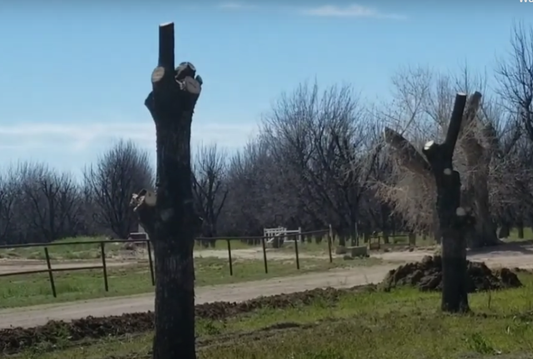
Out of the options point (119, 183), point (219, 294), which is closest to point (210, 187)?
point (119, 183)

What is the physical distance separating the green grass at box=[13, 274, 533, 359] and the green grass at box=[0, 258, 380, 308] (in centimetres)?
816

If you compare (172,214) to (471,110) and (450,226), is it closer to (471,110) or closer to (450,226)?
(450,226)

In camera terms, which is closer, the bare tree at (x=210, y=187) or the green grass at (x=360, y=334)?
the green grass at (x=360, y=334)

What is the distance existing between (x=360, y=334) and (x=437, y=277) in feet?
29.8

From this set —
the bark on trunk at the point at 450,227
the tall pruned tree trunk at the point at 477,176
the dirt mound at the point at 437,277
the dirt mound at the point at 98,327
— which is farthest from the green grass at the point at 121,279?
the bark on trunk at the point at 450,227

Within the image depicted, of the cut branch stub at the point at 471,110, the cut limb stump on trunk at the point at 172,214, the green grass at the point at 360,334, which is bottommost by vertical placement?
the green grass at the point at 360,334

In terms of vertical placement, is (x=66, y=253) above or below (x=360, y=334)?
above

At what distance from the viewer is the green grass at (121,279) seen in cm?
2489

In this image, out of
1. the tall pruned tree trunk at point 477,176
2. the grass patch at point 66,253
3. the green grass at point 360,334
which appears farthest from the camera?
the grass patch at point 66,253

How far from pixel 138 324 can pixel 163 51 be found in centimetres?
749

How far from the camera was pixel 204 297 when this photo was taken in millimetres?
23500

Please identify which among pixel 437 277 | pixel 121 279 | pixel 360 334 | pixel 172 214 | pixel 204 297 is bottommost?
pixel 360 334

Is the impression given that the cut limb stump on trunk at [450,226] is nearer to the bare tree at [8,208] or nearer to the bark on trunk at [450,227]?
the bark on trunk at [450,227]

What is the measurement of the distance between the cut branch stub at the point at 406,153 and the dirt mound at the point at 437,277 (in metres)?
18.0
